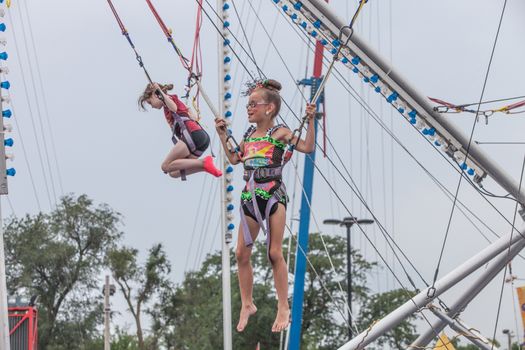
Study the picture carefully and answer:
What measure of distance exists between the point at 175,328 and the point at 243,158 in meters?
34.7

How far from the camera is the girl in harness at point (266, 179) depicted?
32.0 feet

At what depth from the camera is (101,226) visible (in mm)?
43250

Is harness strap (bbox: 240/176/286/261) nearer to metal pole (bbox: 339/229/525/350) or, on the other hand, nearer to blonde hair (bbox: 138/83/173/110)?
blonde hair (bbox: 138/83/173/110)

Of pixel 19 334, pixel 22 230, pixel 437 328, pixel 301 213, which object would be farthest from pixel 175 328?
pixel 437 328

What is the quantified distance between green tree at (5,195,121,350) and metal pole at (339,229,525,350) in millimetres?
29733

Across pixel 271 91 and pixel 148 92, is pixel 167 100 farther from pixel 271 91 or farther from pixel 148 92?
pixel 271 91

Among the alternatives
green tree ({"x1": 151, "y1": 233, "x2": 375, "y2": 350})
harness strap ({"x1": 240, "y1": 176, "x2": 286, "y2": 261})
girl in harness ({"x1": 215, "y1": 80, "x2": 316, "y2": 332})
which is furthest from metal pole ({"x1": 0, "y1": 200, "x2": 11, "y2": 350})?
green tree ({"x1": 151, "y1": 233, "x2": 375, "y2": 350})

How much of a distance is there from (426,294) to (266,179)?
3.58m

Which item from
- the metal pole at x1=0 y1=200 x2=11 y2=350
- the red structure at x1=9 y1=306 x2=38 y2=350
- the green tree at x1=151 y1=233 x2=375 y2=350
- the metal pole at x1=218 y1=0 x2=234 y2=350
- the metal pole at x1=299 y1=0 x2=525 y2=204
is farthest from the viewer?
the green tree at x1=151 y1=233 x2=375 y2=350

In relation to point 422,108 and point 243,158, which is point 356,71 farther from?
point 243,158

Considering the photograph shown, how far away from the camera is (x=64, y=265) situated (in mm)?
42312

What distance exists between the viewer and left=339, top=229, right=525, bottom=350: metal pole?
1231 centimetres

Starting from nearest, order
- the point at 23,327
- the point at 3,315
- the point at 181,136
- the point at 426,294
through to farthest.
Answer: the point at 181,136, the point at 3,315, the point at 426,294, the point at 23,327

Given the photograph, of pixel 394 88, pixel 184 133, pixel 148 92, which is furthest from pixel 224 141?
pixel 394 88
